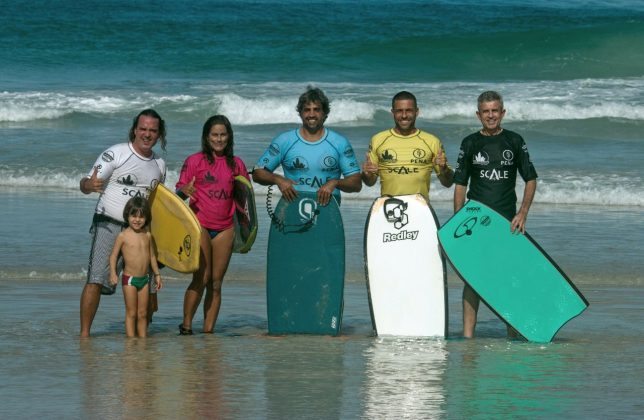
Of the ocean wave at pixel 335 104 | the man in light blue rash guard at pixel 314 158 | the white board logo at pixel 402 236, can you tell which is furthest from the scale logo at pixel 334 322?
the ocean wave at pixel 335 104

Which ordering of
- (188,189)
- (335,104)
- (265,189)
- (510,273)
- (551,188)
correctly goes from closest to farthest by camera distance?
1. (188,189)
2. (510,273)
3. (551,188)
4. (265,189)
5. (335,104)

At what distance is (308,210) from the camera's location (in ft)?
21.9

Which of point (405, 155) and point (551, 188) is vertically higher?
point (405, 155)

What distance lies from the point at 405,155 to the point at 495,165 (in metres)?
0.51

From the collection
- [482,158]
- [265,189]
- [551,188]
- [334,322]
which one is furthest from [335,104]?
[482,158]

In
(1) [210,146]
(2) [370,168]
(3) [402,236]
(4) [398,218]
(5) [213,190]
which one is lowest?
(3) [402,236]

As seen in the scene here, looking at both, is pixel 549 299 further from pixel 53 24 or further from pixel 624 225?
pixel 53 24

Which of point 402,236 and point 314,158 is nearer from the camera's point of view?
point 314,158

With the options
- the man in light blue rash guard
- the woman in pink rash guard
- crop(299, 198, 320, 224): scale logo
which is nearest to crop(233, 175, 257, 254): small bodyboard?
the woman in pink rash guard

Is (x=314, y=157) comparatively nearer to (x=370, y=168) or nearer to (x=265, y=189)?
(x=370, y=168)

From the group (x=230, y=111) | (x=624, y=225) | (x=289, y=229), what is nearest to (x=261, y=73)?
(x=230, y=111)

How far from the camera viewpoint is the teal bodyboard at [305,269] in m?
6.71

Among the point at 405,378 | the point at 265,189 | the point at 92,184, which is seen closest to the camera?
the point at 405,378

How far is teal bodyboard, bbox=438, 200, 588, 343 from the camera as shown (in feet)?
21.3
